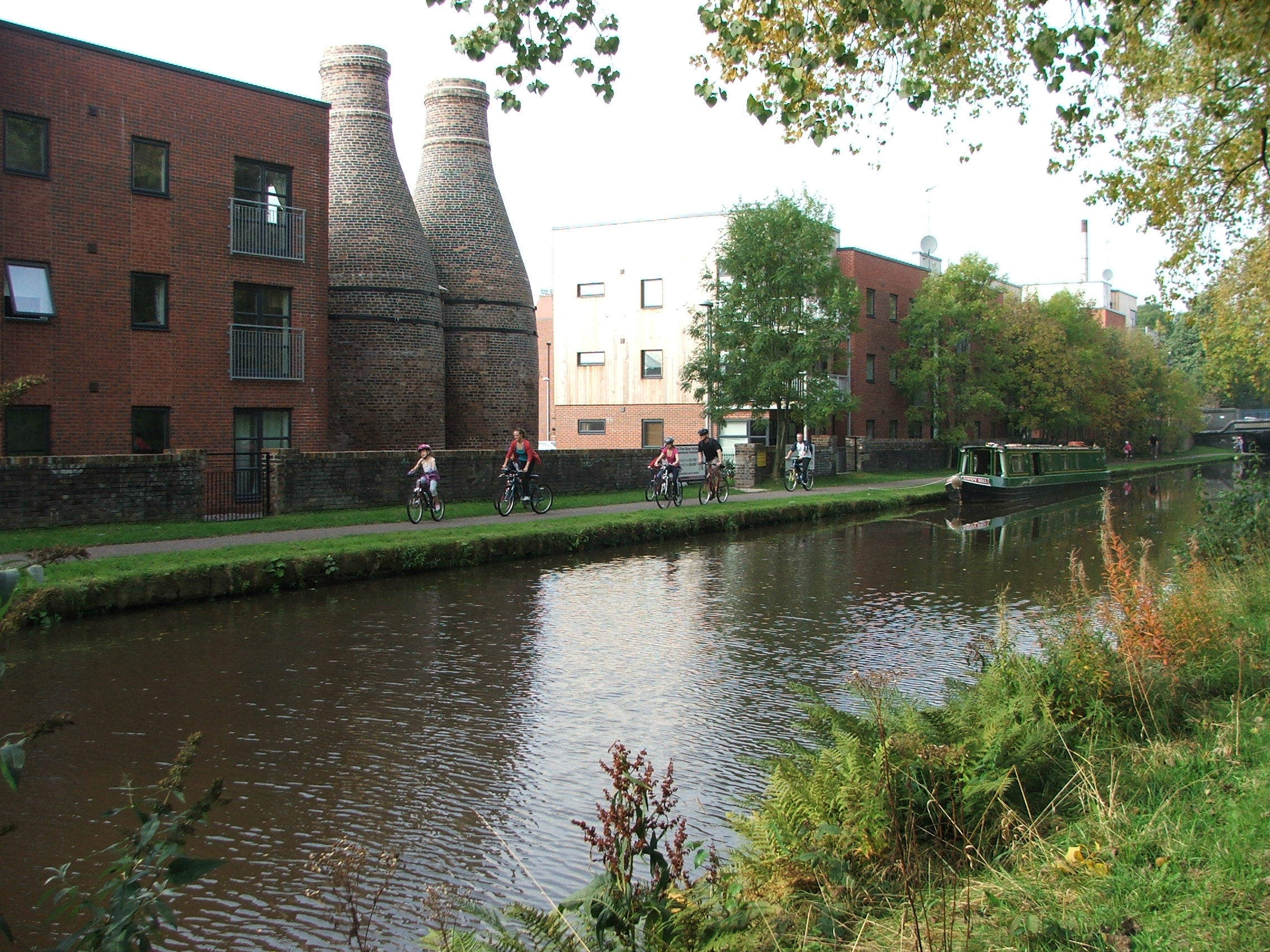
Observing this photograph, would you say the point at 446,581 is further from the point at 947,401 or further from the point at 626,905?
the point at 947,401

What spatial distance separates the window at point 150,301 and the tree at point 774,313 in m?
18.3

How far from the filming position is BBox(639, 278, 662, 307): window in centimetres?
5081

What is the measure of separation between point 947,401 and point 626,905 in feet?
165

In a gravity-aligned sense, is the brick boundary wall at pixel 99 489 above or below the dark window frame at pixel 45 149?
below

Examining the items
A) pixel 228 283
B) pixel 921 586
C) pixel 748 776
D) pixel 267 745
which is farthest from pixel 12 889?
pixel 228 283

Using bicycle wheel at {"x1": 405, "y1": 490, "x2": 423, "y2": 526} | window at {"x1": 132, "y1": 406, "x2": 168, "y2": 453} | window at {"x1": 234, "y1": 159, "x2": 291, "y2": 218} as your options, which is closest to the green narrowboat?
bicycle wheel at {"x1": 405, "y1": 490, "x2": 423, "y2": 526}

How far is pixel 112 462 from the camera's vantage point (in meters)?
18.0

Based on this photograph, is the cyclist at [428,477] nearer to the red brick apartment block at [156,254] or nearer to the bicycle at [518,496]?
the bicycle at [518,496]

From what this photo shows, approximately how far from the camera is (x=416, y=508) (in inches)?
827

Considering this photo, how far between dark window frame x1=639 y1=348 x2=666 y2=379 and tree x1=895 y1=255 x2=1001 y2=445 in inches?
430

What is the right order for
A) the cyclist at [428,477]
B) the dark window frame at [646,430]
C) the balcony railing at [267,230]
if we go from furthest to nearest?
the dark window frame at [646,430] < the balcony railing at [267,230] < the cyclist at [428,477]

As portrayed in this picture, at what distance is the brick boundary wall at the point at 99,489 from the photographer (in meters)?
16.9

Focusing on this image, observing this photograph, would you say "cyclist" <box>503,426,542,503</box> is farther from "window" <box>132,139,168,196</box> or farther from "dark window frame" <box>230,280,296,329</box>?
"window" <box>132,139,168,196</box>

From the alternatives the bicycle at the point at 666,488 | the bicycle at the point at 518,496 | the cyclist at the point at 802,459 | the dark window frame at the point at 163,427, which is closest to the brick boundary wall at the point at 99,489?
the dark window frame at the point at 163,427
